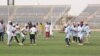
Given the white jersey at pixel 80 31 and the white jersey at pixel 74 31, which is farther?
the white jersey at pixel 74 31

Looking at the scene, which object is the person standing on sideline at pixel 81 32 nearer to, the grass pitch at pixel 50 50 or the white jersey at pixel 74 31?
the white jersey at pixel 74 31

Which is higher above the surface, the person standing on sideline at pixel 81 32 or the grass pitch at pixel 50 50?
the person standing on sideline at pixel 81 32

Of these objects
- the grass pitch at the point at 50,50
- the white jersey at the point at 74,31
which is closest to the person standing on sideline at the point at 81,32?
the white jersey at the point at 74,31

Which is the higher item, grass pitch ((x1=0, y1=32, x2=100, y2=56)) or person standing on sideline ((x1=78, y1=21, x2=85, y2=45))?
person standing on sideline ((x1=78, y1=21, x2=85, y2=45))

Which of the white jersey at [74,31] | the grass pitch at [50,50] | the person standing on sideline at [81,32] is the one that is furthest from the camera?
the white jersey at [74,31]

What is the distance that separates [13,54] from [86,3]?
65.3 metres

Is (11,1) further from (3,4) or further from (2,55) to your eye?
(2,55)

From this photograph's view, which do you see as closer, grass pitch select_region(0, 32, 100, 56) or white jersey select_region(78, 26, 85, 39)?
grass pitch select_region(0, 32, 100, 56)

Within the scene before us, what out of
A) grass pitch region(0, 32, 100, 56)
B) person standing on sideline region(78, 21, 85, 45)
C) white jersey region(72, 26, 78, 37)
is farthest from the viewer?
white jersey region(72, 26, 78, 37)

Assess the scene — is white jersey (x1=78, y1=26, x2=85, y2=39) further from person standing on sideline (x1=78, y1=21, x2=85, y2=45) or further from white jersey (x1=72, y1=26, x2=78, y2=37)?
white jersey (x1=72, y1=26, x2=78, y2=37)

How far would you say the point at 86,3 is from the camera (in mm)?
88438

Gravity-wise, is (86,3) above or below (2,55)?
above

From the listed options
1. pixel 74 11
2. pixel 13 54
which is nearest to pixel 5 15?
pixel 74 11

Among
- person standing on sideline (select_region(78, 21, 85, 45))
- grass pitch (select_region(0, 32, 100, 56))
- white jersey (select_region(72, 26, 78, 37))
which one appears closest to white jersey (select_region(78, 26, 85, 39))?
person standing on sideline (select_region(78, 21, 85, 45))
